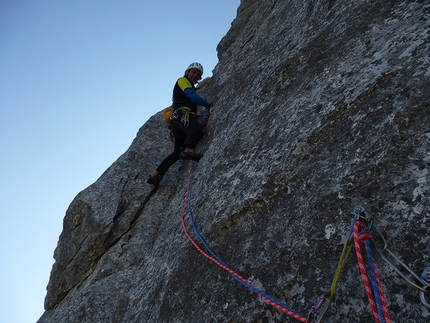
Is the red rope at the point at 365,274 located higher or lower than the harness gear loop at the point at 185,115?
lower

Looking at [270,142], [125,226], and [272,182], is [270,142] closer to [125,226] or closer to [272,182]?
[272,182]

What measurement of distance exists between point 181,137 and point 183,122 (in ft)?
1.47

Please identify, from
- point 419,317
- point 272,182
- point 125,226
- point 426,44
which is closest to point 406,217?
point 419,317

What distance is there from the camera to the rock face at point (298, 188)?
271 centimetres

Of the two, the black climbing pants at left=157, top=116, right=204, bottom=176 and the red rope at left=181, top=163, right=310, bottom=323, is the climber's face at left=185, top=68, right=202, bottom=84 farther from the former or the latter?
the red rope at left=181, top=163, right=310, bottom=323

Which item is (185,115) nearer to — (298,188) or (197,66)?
(197,66)

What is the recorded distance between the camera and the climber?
6930 mm

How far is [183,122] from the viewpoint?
712 centimetres

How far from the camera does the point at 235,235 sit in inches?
150

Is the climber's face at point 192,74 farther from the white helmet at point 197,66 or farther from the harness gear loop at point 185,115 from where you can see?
the harness gear loop at point 185,115

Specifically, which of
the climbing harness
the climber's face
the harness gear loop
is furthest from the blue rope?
the climber's face

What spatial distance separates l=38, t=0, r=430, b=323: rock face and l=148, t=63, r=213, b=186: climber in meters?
0.44

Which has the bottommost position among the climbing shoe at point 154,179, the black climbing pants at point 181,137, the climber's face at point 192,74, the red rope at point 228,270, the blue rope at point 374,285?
the blue rope at point 374,285

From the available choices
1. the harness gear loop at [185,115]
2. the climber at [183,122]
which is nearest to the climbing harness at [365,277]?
the climber at [183,122]
